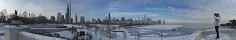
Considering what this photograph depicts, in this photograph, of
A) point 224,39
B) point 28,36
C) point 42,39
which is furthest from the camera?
point 224,39

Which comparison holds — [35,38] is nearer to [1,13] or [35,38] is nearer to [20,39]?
[20,39]

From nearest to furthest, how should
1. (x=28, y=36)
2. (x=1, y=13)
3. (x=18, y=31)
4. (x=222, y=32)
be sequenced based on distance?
1. (x=28, y=36)
2. (x=18, y=31)
3. (x=222, y=32)
4. (x=1, y=13)

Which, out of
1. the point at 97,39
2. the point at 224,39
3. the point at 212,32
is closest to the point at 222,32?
the point at 212,32

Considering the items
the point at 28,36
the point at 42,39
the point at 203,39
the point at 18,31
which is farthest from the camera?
the point at 203,39

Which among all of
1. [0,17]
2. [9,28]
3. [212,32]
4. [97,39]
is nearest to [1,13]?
[0,17]

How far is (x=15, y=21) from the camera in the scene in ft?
17.5

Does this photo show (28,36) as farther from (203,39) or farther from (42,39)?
(203,39)

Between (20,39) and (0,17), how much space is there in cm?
4937

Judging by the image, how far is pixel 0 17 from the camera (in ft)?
172

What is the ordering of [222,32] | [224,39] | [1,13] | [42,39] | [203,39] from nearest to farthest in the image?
[42,39]
[224,39]
[203,39]
[222,32]
[1,13]

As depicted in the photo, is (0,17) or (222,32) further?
(0,17)

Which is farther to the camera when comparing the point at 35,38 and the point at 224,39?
the point at 224,39

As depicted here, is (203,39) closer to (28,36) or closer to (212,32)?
(212,32)

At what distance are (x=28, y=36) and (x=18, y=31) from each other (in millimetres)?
416
